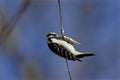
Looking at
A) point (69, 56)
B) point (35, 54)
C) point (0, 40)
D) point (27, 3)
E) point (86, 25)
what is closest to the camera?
point (69, 56)

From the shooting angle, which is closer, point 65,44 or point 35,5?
point 65,44

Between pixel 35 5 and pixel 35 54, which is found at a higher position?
pixel 35 5

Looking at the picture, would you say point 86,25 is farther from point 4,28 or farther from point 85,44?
point 4,28

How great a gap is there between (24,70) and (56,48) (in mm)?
1082

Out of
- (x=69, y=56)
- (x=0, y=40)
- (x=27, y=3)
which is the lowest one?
(x=69, y=56)

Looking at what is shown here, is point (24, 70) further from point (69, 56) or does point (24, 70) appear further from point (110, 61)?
point (69, 56)

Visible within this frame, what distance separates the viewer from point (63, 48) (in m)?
2.17

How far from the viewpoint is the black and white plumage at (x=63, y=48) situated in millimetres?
2109

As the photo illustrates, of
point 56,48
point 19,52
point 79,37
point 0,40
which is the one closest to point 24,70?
point 19,52

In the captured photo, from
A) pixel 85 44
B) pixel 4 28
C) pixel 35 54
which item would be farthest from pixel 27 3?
pixel 85 44

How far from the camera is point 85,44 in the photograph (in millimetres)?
3428

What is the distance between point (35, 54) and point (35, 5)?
13.4 inches

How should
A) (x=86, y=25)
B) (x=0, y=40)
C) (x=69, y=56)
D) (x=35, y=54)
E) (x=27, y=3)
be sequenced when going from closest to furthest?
(x=69, y=56) < (x=0, y=40) < (x=27, y=3) < (x=35, y=54) < (x=86, y=25)

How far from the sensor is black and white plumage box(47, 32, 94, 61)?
83.0 inches
